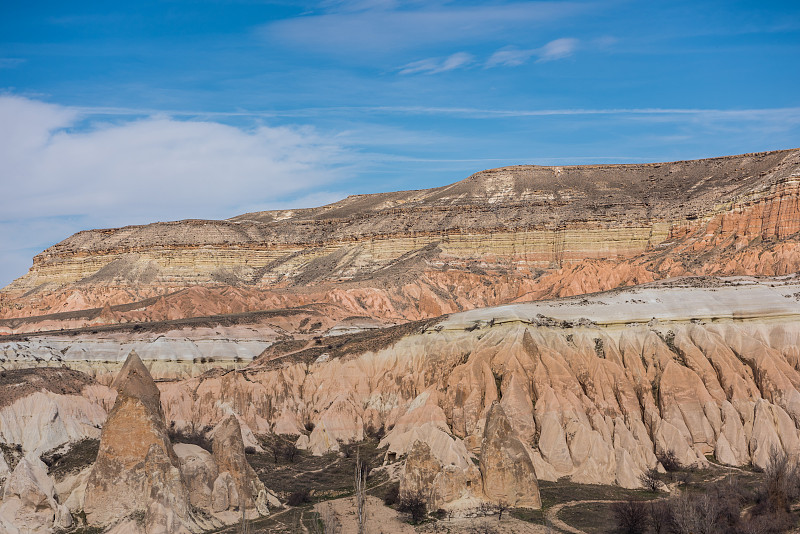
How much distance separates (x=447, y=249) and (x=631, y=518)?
97525 mm

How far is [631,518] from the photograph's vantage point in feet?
134

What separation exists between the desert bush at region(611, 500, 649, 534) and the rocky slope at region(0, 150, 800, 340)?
55.8 m

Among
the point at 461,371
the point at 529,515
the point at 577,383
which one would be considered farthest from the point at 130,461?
the point at 577,383

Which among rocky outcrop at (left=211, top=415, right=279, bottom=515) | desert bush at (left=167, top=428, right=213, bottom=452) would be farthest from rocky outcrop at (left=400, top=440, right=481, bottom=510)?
desert bush at (left=167, top=428, right=213, bottom=452)

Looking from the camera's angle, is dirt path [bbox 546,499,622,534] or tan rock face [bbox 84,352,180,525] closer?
tan rock face [bbox 84,352,180,525]

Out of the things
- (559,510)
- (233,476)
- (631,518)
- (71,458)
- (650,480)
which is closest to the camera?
(631,518)

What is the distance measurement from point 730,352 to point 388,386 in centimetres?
2094

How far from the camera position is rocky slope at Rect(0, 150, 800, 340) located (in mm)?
113125

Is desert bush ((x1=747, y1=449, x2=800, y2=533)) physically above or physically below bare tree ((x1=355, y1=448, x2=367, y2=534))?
below

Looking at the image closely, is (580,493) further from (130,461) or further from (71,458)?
(71,458)

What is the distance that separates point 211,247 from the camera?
160 meters

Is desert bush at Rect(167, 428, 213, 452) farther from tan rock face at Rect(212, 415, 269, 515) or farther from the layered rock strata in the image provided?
the layered rock strata

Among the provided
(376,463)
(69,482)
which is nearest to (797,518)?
(376,463)

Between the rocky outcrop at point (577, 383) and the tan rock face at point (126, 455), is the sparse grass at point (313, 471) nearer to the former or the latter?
the rocky outcrop at point (577, 383)
